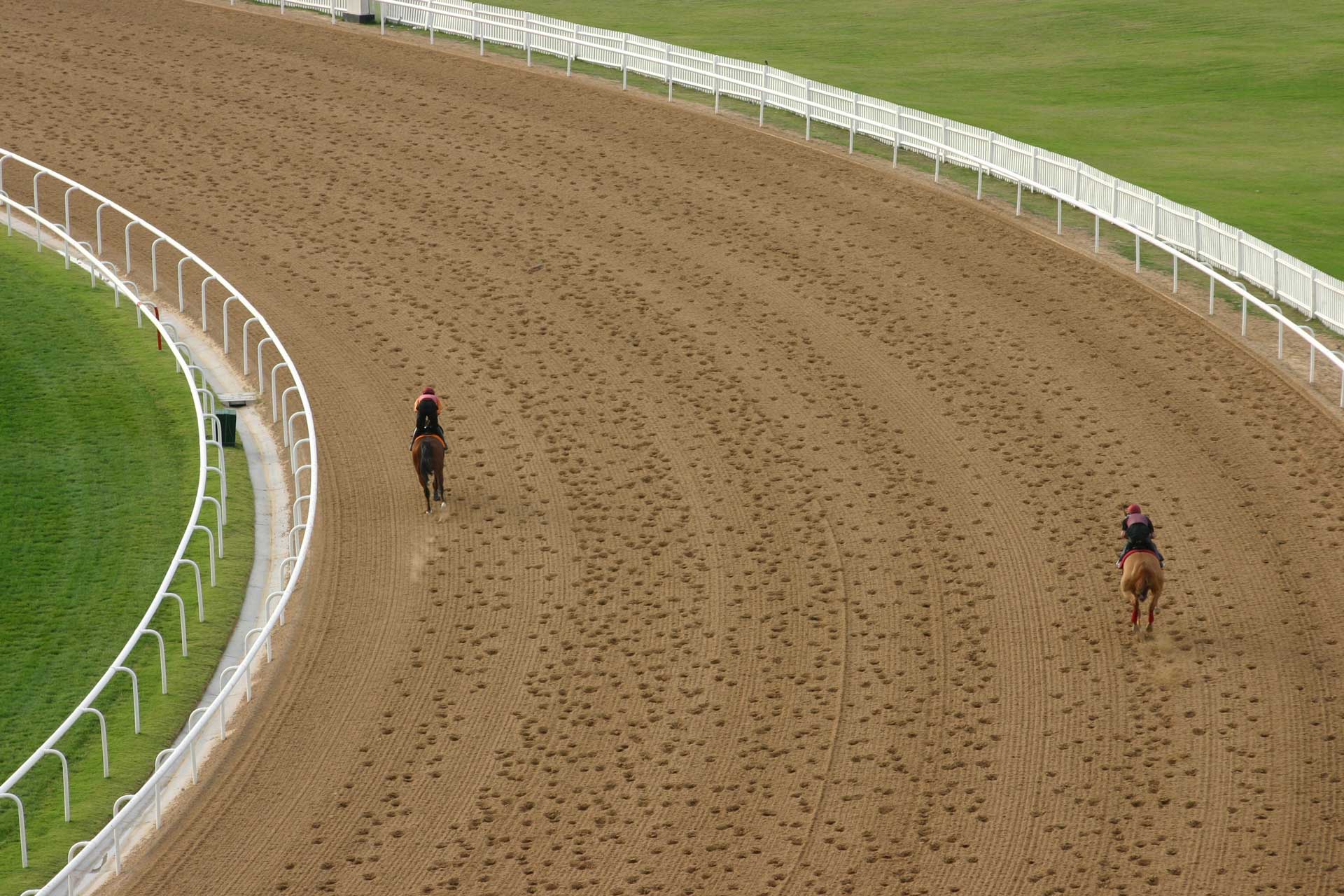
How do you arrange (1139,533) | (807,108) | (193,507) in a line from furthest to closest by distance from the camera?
(807,108) → (193,507) → (1139,533)

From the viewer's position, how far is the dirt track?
491 inches

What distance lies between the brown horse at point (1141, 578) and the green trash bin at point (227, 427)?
9.89 metres

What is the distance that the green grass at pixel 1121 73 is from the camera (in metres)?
28.4

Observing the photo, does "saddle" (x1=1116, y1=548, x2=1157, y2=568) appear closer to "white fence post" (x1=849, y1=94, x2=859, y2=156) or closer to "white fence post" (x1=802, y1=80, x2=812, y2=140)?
"white fence post" (x1=849, y1=94, x2=859, y2=156)

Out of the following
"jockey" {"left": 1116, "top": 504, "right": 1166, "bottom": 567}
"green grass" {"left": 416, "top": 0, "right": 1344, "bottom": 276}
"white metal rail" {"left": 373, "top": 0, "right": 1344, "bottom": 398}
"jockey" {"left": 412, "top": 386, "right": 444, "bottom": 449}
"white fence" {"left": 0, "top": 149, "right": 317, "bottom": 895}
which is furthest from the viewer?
"green grass" {"left": 416, "top": 0, "right": 1344, "bottom": 276}

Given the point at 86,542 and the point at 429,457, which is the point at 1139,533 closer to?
the point at 429,457

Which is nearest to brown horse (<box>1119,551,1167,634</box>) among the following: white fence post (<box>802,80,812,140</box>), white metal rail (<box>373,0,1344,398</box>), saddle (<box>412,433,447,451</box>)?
white metal rail (<box>373,0,1344,398</box>)

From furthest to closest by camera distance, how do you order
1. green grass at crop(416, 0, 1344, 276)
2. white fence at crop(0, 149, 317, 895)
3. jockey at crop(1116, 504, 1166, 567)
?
green grass at crop(416, 0, 1344, 276)
jockey at crop(1116, 504, 1166, 567)
white fence at crop(0, 149, 317, 895)

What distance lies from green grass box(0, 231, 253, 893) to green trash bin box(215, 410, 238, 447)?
24cm

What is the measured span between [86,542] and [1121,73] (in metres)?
26.6

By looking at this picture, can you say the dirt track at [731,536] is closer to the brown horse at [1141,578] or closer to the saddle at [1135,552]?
the brown horse at [1141,578]

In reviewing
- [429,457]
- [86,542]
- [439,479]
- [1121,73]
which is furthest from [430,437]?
[1121,73]

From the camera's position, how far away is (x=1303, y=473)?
17750 mm

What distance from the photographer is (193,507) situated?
675 inches
